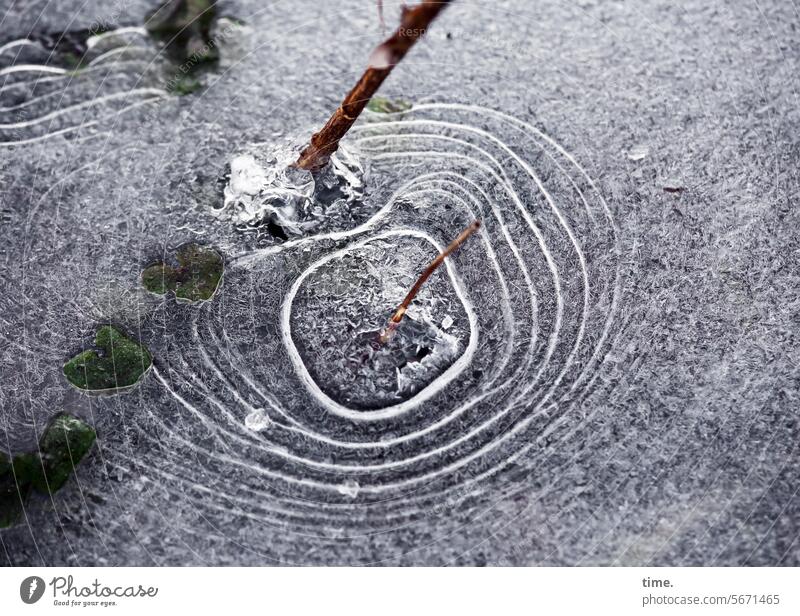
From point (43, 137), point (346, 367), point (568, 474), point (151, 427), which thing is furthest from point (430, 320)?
point (43, 137)

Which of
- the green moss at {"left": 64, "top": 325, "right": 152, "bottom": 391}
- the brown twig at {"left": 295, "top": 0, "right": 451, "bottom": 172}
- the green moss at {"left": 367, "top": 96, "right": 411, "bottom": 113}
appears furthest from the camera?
the green moss at {"left": 367, "top": 96, "right": 411, "bottom": 113}

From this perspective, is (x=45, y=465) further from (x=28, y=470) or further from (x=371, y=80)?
(x=371, y=80)

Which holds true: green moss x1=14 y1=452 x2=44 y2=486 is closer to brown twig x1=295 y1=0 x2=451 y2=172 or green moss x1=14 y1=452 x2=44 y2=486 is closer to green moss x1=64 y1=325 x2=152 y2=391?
green moss x1=64 y1=325 x2=152 y2=391

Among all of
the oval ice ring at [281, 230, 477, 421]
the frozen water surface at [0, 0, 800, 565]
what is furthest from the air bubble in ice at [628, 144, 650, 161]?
the oval ice ring at [281, 230, 477, 421]
